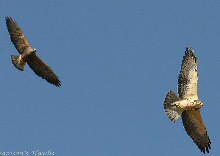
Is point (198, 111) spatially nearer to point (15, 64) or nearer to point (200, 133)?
point (200, 133)

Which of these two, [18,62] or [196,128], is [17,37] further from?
[196,128]

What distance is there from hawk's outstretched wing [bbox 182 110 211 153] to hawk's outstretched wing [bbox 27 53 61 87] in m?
5.56

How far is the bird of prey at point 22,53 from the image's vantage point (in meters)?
24.4

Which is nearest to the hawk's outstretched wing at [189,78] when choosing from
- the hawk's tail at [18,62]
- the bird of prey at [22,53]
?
the bird of prey at [22,53]

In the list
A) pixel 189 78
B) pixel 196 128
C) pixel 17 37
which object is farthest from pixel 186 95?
pixel 17 37

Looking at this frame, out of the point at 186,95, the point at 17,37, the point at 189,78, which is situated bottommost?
the point at 186,95

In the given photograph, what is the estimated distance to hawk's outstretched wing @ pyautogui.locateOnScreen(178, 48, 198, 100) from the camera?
2086 centimetres

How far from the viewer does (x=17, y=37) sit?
A: 80.8 feet

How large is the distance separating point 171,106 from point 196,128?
1.14 meters

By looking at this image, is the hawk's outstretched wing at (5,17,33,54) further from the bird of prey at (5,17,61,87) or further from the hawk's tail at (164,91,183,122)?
the hawk's tail at (164,91,183,122)

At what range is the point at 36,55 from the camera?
80.4 feet

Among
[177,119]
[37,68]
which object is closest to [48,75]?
[37,68]

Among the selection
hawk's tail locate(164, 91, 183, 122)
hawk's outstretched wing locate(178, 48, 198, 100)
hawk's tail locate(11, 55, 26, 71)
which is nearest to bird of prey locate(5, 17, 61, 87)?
hawk's tail locate(11, 55, 26, 71)

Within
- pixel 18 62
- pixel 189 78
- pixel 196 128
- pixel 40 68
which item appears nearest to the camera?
pixel 189 78
